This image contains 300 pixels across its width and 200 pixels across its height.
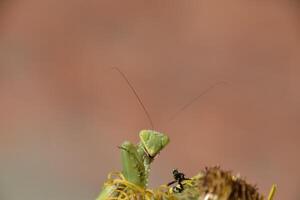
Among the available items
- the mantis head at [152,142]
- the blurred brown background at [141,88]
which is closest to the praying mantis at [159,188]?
the mantis head at [152,142]

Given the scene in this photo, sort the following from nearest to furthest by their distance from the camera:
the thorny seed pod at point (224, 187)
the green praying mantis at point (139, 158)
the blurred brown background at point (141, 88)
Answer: the thorny seed pod at point (224, 187)
the green praying mantis at point (139, 158)
the blurred brown background at point (141, 88)

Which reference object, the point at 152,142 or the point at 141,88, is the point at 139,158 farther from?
the point at 141,88

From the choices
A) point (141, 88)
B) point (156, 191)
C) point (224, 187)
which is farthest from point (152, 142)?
point (141, 88)

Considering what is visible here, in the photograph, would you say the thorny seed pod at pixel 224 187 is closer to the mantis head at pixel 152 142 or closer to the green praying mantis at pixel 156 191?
the green praying mantis at pixel 156 191

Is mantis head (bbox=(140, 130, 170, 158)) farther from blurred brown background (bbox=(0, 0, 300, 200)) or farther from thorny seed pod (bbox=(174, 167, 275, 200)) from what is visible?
blurred brown background (bbox=(0, 0, 300, 200))

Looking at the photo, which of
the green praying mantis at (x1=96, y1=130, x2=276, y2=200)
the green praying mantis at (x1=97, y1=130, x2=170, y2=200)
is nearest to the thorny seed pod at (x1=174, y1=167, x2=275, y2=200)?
the green praying mantis at (x1=96, y1=130, x2=276, y2=200)

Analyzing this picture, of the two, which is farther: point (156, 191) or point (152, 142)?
point (152, 142)
